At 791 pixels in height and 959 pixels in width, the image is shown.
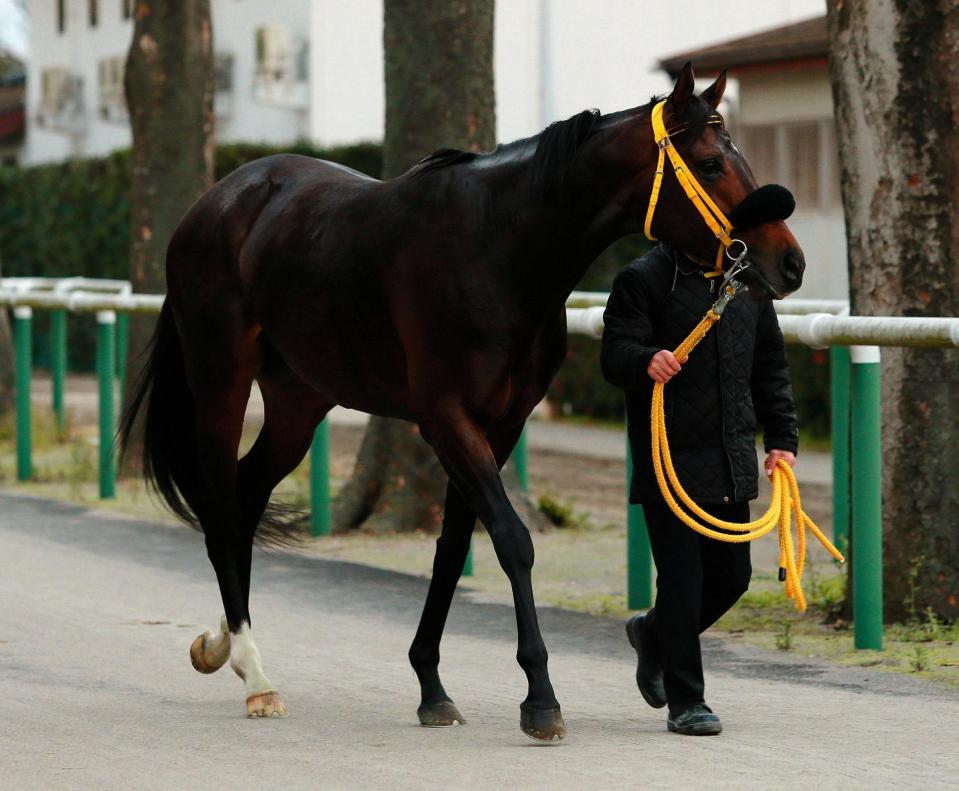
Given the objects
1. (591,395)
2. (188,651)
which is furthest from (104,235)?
(188,651)

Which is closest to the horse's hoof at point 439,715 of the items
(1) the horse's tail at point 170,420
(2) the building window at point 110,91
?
(1) the horse's tail at point 170,420

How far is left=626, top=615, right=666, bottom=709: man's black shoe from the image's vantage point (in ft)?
19.4

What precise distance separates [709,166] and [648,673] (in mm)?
1664

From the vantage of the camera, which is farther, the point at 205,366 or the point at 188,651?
the point at 188,651

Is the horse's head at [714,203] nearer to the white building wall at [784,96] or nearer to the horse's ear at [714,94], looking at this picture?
the horse's ear at [714,94]

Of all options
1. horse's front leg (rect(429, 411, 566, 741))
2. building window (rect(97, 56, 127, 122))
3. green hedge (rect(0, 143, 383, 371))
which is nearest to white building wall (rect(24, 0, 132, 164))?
building window (rect(97, 56, 127, 122))

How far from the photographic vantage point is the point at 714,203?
17.3 feet

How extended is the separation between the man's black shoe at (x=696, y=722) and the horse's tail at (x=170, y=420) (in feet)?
8.04

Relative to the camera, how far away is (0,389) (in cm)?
1656

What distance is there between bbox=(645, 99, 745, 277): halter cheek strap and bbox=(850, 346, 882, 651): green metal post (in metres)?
1.78

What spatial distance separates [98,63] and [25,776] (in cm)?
4043

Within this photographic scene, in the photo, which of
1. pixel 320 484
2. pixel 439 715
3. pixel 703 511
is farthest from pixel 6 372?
pixel 703 511

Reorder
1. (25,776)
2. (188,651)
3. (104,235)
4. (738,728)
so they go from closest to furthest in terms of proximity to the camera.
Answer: (25,776)
(738,728)
(188,651)
(104,235)

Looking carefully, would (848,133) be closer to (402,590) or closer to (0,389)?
(402,590)
